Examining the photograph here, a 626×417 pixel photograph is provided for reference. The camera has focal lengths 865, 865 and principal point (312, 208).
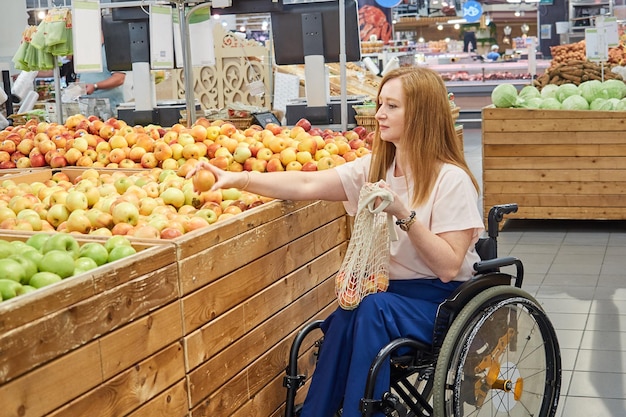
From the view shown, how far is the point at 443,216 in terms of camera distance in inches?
109

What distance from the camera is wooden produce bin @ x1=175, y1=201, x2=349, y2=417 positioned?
103 inches

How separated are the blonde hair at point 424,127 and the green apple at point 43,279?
3.96ft

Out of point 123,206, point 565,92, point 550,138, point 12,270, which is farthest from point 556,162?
point 12,270

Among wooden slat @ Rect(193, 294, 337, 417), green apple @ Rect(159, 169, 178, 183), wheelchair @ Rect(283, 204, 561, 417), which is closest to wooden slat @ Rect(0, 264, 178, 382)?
wooden slat @ Rect(193, 294, 337, 417)

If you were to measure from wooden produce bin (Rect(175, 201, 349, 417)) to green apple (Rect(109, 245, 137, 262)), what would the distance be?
0.49 ft

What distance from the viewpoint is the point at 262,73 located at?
823cm

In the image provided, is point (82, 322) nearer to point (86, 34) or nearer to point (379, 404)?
point (379, 404)

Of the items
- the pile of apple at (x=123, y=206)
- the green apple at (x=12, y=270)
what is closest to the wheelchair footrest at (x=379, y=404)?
the pile of apple at (x=123, y=206)

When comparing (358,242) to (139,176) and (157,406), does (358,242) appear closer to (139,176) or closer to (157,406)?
(157,406)

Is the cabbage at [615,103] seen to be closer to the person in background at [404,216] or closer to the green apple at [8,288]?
the person in background at [404,216]

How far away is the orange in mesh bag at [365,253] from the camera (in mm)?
2691

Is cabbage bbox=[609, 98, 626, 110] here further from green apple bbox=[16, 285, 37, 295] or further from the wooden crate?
green apple bbox=[16, 285, 37, 295]

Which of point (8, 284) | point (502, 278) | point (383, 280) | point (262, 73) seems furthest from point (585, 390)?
point (262, 73)

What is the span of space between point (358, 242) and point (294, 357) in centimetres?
46
